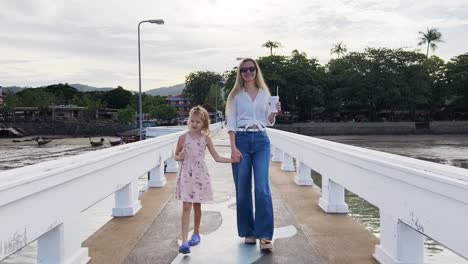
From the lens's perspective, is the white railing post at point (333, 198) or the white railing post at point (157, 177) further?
the white railing post at point (157, 177)

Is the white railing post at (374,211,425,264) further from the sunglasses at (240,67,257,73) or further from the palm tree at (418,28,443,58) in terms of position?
the palm tree at (418,28,443,58)

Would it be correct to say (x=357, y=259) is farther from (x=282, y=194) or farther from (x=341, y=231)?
(x=282, y=194)

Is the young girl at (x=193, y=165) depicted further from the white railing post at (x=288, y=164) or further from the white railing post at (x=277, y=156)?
the white railing post at (x=277, y=156)

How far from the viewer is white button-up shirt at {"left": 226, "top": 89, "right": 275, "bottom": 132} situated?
4.73 metres

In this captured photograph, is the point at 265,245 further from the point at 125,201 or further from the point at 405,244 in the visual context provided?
the point at 125,201

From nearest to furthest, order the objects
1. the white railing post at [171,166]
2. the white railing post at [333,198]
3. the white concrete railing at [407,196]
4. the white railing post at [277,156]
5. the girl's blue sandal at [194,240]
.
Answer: the white concrete railing at [407,196]
the girl's blue sandal at [194,240]
the white railing post at [333,198]
the white railing post at [171,166]
the white railing post at [277,156]

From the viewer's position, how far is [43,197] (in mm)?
3357

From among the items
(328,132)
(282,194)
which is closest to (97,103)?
(328,132)

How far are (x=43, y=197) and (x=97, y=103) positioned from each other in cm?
11205

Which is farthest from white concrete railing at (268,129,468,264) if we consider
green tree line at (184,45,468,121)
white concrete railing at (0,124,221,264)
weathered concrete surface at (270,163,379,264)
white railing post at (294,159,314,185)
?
green tree line at (184,45,468,121)

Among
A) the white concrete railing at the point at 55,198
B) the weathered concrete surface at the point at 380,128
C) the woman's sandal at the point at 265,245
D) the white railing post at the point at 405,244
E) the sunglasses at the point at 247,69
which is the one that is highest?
the sunglasses at the point at 247,69

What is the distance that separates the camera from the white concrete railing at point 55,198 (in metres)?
2.89

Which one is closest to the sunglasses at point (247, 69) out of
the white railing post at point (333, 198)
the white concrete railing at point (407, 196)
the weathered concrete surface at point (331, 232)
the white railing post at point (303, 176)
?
the white concrete railing at point (407, 196)

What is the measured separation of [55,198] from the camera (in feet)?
11.8
